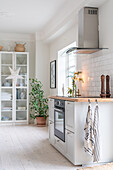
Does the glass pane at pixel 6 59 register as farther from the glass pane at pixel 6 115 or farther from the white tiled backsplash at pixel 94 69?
the white tiled backsplash at pixel 94 69

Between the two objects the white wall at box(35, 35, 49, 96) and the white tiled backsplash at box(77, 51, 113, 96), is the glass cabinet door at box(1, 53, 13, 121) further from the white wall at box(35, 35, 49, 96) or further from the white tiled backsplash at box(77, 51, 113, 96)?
the white tiled backsplash at box(77, 51, 113, 96)

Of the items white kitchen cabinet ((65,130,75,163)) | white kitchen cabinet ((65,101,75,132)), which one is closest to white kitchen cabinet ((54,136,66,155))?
white kitchen cabinet ((65,130,75,163))

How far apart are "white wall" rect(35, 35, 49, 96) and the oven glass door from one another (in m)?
3.17

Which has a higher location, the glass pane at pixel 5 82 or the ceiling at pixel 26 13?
the ceiling at pixel 26 13

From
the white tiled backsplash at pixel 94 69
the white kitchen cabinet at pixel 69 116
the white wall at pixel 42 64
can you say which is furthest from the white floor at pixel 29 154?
the white wall at pixel 42 64

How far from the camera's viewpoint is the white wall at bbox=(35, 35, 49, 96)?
7324 mm

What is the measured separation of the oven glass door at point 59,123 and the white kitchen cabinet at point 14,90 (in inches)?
124

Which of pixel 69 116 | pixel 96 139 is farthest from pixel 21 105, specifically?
pixel 96 139

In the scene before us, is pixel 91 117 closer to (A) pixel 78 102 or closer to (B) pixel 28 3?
(A) pixel 78 102

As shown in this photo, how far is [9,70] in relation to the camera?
286 inches

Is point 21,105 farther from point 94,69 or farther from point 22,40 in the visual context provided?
point 94,69

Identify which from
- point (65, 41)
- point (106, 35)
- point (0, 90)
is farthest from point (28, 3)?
point (0, 90)

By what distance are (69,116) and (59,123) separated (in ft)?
1.99

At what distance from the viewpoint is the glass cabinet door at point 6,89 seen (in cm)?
716
